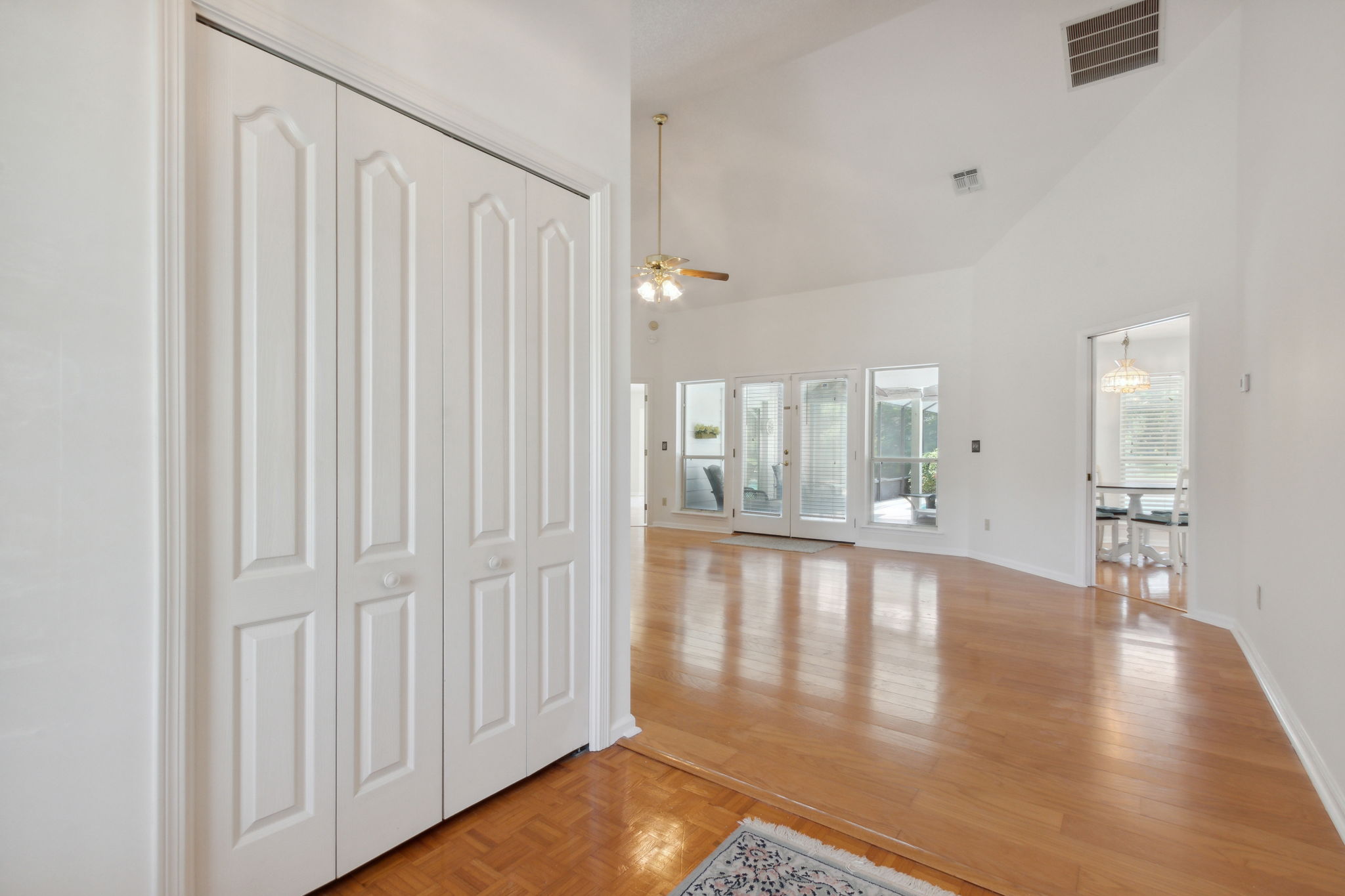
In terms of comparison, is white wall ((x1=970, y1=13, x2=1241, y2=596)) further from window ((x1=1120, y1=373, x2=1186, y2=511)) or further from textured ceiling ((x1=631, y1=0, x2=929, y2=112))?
window ((x1=1120, y1=373, x2=1186, y2=511))

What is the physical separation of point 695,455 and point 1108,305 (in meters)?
4.90

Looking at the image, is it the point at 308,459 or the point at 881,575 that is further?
the point at 881,575

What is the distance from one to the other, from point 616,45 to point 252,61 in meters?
1.39

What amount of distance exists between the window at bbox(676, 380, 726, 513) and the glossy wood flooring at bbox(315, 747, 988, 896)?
625 centimetres

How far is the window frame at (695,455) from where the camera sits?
831 cm

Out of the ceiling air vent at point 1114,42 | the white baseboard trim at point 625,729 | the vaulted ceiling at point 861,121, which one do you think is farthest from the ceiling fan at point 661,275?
the white baseboard trim at point 625,729

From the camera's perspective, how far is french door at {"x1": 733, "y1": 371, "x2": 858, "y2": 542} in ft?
24.4

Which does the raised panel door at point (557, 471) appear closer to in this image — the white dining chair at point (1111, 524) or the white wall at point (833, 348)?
the white dining chair at point (1111, 524)

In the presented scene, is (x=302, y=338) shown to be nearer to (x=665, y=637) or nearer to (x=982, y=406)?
(x=665, y=637)

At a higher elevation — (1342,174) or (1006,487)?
(1342,174)

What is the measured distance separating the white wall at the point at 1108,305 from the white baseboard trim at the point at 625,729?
13.0 ft

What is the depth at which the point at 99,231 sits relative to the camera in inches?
51.3

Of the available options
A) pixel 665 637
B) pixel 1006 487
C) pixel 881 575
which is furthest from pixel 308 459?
pixel 1006 487

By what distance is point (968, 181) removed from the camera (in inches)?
216
